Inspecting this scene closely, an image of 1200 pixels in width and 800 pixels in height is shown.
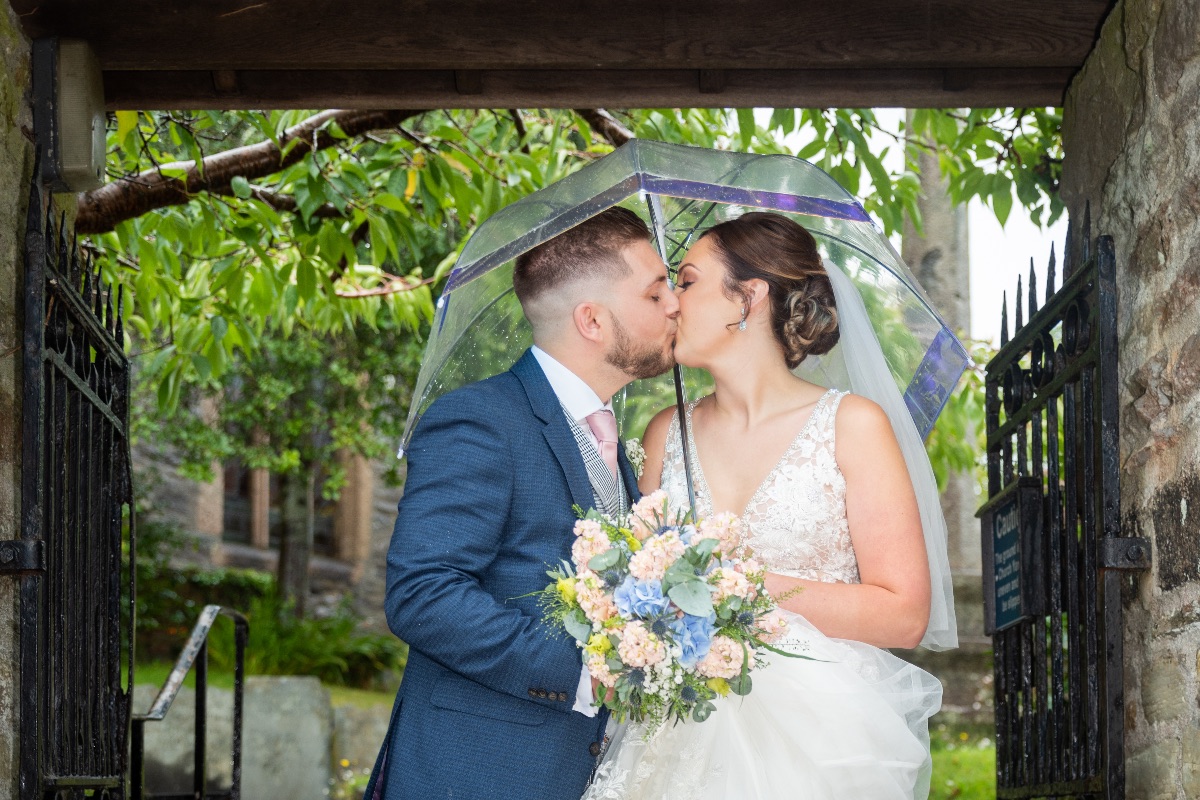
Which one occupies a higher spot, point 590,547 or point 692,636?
point 590,547

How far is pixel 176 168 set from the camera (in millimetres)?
5266

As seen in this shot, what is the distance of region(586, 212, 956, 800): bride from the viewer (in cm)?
309

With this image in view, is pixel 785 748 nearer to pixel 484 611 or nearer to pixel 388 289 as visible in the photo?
pixel 484 611

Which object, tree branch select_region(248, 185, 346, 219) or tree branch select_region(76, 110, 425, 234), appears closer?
tree branch select_region(76, 110, 425, 234)

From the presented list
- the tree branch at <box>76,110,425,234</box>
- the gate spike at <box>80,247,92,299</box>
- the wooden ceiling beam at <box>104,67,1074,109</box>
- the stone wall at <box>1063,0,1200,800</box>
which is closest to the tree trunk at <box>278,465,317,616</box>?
the tree branch at <box>76,110,425,234</box>

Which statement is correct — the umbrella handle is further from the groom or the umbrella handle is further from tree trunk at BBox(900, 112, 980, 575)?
tree trunk at BBox(900, 112, 980, 575)

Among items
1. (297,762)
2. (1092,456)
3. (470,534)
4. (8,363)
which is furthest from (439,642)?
(297,762)

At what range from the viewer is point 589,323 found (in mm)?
3469

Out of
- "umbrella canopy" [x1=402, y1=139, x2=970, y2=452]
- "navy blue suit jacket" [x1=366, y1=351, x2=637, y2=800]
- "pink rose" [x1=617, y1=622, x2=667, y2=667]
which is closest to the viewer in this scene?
"pink rose" [x1=617, y1=622, x2=667, y2=667]

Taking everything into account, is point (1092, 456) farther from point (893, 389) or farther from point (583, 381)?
point (583, 381)

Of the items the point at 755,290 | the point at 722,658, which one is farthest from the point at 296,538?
the point at 722,658

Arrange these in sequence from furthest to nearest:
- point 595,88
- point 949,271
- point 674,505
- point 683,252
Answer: point 949,271 → point 595,88 → point 683,252 → point 674,505

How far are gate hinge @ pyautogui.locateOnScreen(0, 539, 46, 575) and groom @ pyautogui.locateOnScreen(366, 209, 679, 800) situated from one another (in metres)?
0.79

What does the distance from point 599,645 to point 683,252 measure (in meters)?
1.55
